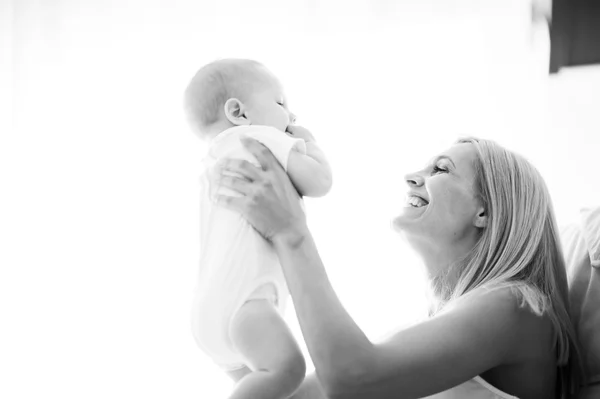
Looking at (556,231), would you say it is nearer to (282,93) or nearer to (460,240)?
(460,240)

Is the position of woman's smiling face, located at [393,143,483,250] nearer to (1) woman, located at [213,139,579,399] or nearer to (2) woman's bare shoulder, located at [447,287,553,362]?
(1) woman, located at [213,139,579,399]

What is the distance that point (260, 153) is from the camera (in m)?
1.26

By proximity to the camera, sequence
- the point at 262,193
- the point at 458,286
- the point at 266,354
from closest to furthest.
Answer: the point at 266,354 → the point at 262,193 → the point at 458,286

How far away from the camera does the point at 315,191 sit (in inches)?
50.4

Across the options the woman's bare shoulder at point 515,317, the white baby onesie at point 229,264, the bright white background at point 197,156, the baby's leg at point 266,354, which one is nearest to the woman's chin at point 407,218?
the woman's bare shoulder at point 515,317

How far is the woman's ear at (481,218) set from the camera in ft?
4.91

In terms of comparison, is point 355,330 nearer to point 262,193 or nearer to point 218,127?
point 262,193

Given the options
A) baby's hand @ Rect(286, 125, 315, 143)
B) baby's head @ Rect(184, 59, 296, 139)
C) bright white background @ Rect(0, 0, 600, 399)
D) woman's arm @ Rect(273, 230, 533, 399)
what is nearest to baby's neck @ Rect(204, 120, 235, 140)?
baby's head @ Rect(184, 59, 296, 139)

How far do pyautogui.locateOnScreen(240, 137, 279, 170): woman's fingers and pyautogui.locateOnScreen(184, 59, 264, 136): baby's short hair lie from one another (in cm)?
11

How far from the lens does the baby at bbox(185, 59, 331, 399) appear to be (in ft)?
3.73

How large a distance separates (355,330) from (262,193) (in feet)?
0.90

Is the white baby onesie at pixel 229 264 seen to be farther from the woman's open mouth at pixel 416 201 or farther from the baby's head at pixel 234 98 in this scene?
the woman's open mouth at pixel 416 201

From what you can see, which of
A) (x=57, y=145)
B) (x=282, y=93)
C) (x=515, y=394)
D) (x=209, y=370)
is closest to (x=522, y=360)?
(x=515, y=394)

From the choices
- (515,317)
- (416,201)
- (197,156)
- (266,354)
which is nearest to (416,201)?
(416,201)
